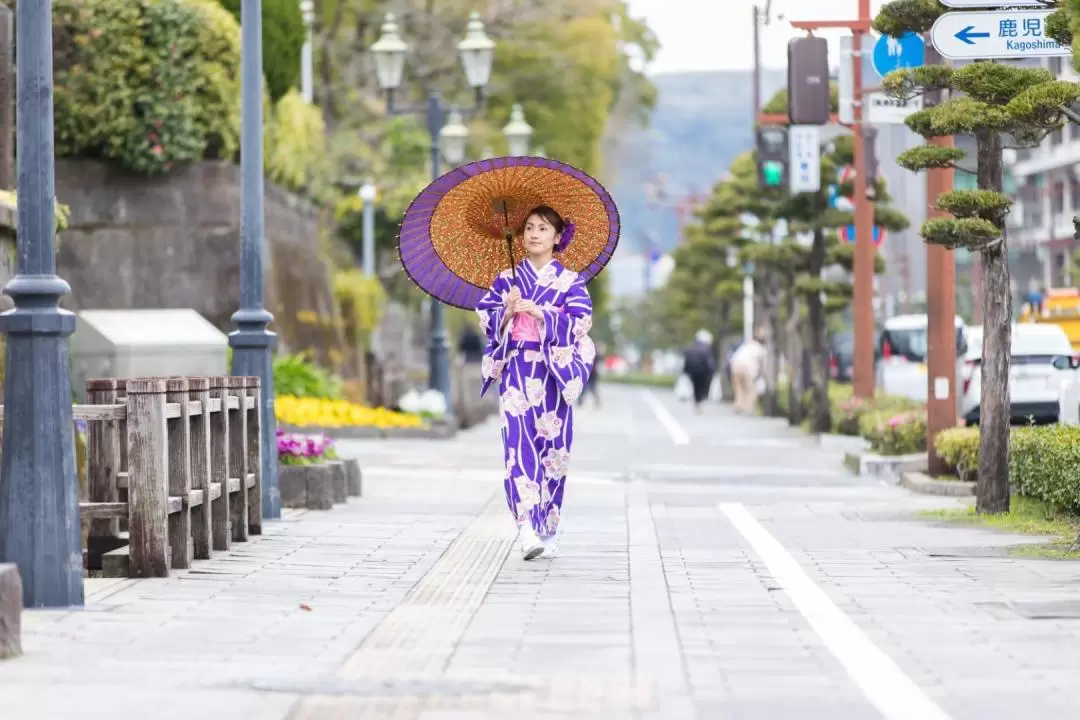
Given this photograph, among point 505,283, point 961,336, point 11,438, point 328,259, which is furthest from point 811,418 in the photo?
point 11,438

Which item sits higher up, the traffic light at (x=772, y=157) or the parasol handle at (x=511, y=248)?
the traffic light at (x=772, y=157)

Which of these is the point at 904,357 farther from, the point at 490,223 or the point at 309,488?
the point at 490,223

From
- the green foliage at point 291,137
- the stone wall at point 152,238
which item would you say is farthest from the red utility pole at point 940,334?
the green foliage at point 291,137

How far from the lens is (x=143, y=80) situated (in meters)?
24.8

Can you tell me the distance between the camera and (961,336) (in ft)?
97.5

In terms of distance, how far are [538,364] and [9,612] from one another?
187 inches

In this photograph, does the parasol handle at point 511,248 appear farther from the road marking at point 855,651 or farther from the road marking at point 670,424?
the road marking at point 670,424

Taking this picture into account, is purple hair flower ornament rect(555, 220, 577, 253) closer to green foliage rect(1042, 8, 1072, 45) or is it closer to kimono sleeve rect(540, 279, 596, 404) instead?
kimono sleeve rect(540, 279, 596, 404)

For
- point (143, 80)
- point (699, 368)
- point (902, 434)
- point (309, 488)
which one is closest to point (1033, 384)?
point (902, 434)

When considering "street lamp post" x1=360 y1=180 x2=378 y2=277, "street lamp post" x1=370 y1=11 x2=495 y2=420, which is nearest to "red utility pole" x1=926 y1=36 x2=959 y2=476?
"street lamp post" x1=370 y1=11 x2=495 y2=420

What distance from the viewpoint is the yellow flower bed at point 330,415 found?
25766mm

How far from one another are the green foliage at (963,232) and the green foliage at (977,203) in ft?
0.29

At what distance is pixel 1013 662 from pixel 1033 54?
7.17m

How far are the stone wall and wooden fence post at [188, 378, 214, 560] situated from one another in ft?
43.4
